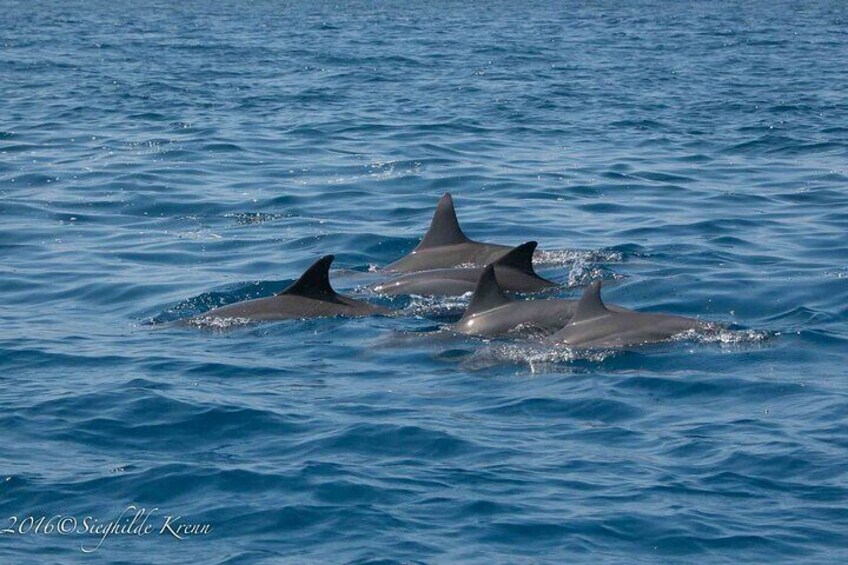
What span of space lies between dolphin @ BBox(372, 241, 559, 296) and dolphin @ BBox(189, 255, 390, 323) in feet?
3.24

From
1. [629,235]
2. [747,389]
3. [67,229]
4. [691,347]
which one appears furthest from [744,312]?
[67,229]

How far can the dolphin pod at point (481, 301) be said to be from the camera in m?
13.4

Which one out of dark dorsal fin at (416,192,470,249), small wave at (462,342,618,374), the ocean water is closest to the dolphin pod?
dark dorsal fin at (416,192,470,249)

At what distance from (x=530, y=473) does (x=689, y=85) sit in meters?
24.4

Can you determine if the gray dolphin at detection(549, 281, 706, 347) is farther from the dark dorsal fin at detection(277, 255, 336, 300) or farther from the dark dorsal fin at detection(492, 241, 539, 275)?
the dark dorsal fin at detection(277, 255, 336, 300)

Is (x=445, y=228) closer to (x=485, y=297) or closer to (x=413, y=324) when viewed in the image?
(x=413, y=324)

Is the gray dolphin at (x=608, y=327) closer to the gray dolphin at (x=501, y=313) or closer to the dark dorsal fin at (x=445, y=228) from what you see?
the gray dolphin at (x=501, y=313)

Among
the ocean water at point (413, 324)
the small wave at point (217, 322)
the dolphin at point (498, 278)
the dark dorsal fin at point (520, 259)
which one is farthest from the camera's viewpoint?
A: the dolphin at point (498, 278)

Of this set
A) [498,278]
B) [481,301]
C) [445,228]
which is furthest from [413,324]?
[445,228]

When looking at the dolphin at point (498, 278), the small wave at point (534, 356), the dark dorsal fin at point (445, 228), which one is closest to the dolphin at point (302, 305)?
the dolphin at point (498, 278)

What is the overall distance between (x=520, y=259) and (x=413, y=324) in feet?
5.62

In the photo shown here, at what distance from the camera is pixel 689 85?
109 feet

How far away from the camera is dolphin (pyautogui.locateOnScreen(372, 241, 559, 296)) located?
15406 mm

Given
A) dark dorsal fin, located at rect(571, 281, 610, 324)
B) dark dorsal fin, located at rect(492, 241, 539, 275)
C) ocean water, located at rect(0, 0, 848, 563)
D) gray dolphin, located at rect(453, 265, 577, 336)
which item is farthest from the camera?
dark dorsal fin, located at rect(492, 241, 539, 275)
